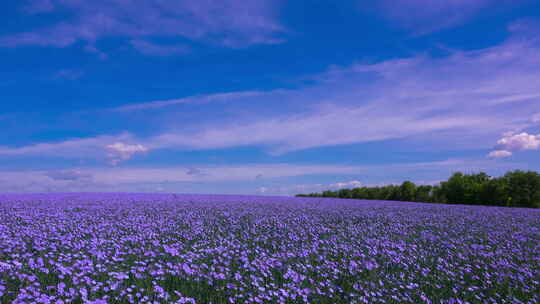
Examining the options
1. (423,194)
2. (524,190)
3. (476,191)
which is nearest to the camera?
(524,190)

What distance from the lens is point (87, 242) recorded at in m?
6.19

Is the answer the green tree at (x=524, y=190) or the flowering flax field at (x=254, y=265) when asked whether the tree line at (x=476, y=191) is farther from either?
the flowering flax field at (x=254, y=265)

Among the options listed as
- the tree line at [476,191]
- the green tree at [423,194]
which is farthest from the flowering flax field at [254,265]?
the green tree at [423,194]

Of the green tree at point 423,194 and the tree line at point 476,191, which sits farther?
the green tree at point 423,194

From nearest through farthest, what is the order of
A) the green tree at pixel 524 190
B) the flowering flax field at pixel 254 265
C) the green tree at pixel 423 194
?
the flowering flax field at pixel 254 265 → the green tree at pixel 524 190 → the green tree at pixel 423 194

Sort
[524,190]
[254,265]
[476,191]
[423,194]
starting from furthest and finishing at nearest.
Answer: [423,194]
[476,191]
[524,190]
[254,265]

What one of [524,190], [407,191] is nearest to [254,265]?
[524,190]

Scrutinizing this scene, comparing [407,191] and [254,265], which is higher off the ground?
[407,191]

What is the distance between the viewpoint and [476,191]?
3281cm

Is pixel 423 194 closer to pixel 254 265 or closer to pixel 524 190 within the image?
pixel 524 190

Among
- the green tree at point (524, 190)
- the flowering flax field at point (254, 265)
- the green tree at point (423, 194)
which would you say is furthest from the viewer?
the green tree at point (423, 194)

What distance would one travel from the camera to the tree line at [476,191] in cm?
3020

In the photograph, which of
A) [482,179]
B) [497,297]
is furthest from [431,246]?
[482,179]

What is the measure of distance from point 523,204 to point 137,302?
36364mm
